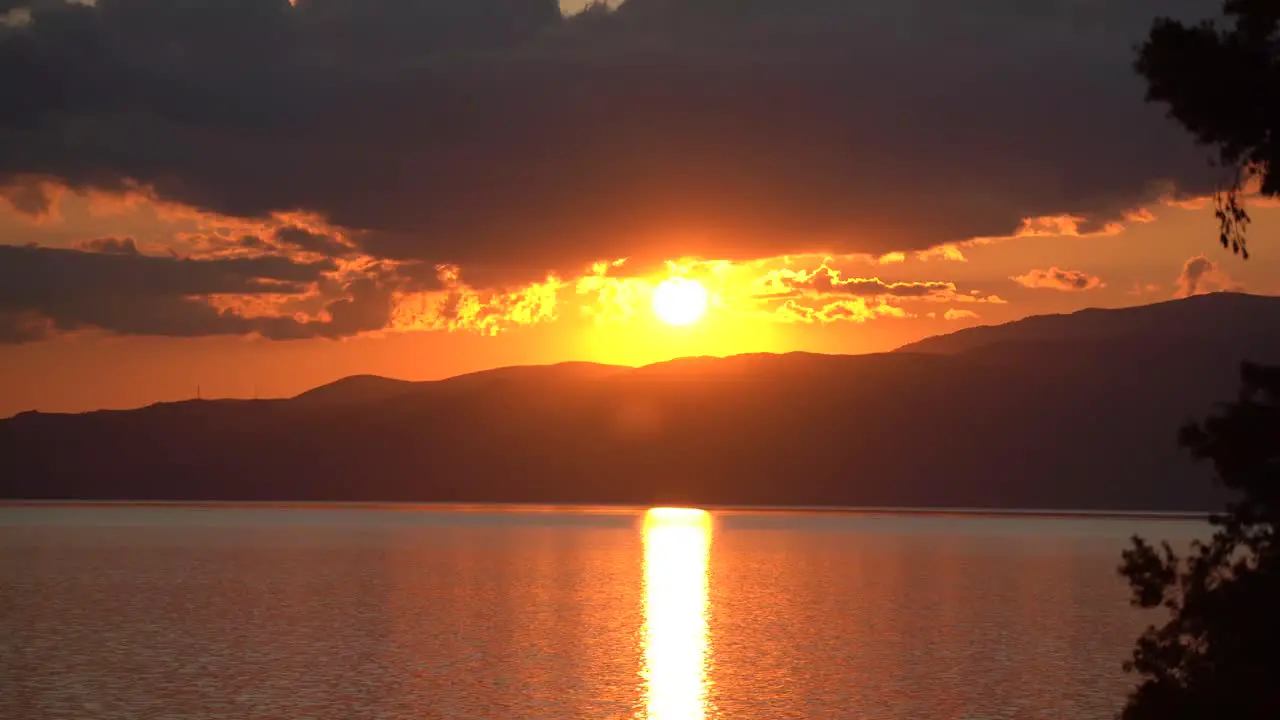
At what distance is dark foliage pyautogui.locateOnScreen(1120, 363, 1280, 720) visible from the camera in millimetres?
27797

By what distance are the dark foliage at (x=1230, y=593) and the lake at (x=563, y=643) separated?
67.8 feet

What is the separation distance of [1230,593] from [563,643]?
48.9 meters

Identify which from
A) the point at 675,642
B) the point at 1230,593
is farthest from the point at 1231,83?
the point at 675,642

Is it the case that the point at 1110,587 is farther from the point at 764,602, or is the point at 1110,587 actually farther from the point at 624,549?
the point at 624,549

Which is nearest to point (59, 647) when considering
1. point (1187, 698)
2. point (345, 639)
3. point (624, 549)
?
point (345, 639)

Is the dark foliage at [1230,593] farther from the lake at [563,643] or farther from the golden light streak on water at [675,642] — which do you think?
the golden light streak on water at [675,642]

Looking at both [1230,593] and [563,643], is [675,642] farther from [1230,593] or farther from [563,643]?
[1230,593]

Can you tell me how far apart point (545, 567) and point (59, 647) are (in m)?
78.3

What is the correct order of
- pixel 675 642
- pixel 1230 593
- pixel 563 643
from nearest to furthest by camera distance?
pixel 1230 593 → pixel 563 643 → pixel 675 642

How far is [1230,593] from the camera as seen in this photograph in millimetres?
28844

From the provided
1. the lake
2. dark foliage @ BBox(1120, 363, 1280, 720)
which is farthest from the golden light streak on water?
dark foliage @ BBox(1120, 363, 1280, 720)

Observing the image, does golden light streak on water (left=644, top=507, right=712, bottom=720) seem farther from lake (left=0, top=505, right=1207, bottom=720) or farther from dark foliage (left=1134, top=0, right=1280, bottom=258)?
dark foliage (left=1134, top=0, right=1280, bottom=258)

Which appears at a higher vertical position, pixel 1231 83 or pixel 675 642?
pixel 1231 83

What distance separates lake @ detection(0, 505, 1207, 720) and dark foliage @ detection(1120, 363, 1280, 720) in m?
20.7
